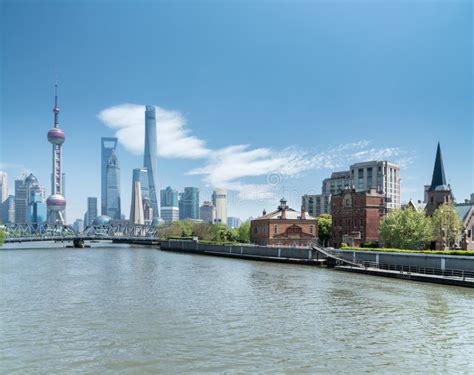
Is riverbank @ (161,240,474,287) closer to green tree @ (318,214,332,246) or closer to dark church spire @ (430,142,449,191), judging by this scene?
green tree @ (318,214,332,246)

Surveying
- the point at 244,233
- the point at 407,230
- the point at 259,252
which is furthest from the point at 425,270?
the point at 244,233

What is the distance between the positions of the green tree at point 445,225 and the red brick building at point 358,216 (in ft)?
68.6

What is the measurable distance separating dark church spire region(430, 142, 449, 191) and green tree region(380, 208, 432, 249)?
838 inches

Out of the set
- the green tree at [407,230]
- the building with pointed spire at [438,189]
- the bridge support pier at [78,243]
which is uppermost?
the building with pointed spire at [438,189]

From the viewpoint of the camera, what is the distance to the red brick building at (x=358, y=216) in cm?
10838

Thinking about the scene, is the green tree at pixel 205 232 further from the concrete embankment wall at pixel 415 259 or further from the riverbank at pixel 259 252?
the concrete embankment wall at pixel 415 259

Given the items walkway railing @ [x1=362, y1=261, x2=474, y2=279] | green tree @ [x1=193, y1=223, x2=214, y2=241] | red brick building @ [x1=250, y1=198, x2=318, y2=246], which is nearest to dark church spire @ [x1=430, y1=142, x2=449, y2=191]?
red brick building @ [x1=250, y1=198, x2=318, y2=246]

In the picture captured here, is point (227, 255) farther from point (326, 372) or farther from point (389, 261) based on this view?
point (326, 372)

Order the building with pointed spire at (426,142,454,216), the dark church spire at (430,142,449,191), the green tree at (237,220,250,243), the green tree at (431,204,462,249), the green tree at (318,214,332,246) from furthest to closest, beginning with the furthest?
the green tree at (237,220,250,243) → the green tree at (318,214,332,246) → the dark church spire at (430,142,449,191) → the building with pointed spire at (426,142,454,216) → the green tree at (431,204,462,249)

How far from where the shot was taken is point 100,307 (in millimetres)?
37906

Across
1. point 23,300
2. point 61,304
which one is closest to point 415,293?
point 61,304

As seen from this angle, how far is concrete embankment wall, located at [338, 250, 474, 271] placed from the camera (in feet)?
179

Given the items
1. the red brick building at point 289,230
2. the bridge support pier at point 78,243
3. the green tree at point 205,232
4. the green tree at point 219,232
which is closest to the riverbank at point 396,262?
the red brick building at point 289,230

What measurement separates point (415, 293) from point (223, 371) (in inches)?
1181
